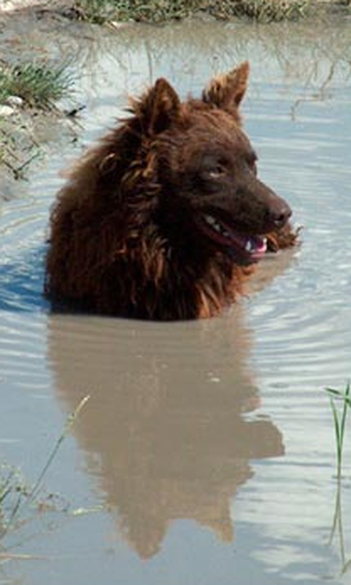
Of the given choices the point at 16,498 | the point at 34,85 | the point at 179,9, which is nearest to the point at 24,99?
the point at 34,85

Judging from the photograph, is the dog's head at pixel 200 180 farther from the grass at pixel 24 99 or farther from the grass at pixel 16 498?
the grass at pixel 24 99

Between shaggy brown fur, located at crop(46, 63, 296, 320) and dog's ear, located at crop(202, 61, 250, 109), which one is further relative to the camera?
dog's ear, located at crop(202, 61, 250, 109)

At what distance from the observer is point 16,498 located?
5.84 meters

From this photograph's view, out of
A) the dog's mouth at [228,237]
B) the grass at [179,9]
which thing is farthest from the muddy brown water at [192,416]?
the grass at [179,9]

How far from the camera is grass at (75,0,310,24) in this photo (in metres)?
16.4

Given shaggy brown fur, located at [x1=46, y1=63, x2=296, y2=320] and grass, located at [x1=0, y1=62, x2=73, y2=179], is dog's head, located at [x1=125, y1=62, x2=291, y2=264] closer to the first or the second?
shaggy brown fur, located at [x1=46, y1=63, x2=296, y2=320]

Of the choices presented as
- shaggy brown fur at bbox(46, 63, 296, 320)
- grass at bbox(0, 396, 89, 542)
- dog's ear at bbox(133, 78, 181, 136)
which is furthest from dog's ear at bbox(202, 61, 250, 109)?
grass at bbox(0, 396, 89, 542)

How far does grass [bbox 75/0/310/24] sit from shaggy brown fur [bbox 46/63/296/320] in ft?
26.0

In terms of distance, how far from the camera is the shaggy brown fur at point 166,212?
8430 millimetres

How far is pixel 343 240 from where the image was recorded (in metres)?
10.2

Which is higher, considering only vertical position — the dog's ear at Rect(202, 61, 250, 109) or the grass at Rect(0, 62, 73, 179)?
the dog's ear at Rect(202, 61, 250, 109)

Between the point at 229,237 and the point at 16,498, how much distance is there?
2.91 meters

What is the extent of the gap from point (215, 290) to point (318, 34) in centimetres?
889

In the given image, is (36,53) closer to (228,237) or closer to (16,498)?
(228,237)
